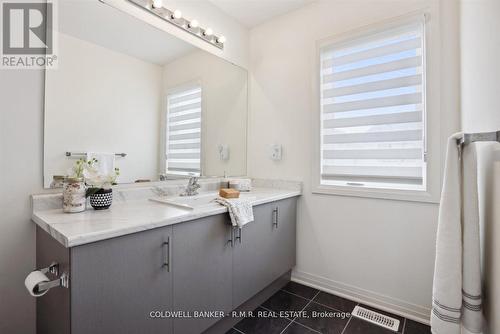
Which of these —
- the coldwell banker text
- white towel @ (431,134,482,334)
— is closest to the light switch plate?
white towel @ (431,134,482,334)

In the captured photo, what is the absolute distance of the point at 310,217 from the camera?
2158 millimetres

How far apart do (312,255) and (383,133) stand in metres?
1.18

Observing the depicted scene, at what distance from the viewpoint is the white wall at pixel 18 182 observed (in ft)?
3.88

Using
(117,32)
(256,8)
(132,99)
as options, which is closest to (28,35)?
(117,32)

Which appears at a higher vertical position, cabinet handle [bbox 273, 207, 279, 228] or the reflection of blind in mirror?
the reflection of blind in mirror

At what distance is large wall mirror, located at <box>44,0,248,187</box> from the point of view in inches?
53.1

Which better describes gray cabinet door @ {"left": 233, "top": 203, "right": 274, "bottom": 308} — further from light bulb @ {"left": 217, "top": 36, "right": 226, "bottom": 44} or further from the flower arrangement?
light bulb @ {"left": 217, "top": 36, "right": 226, "bottom": 44}

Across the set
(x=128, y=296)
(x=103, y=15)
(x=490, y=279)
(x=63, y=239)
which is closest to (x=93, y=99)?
(x=103, y=15)

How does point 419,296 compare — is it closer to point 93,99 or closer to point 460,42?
point 460,42

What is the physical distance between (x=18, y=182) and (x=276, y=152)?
1.82 meters

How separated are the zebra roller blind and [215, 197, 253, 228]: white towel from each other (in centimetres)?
83

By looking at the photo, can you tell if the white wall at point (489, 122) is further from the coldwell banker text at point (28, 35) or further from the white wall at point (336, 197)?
the coldwell banker text at point (28, 35)

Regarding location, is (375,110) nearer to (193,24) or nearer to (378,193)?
(378,193)

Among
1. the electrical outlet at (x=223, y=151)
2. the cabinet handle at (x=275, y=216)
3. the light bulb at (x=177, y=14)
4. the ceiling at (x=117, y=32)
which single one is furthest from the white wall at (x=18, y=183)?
the cabinet handle at (x=275, y=216)
